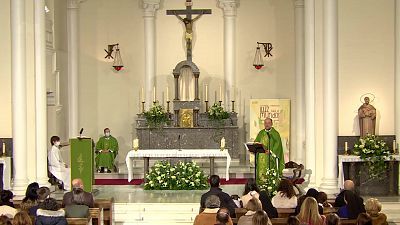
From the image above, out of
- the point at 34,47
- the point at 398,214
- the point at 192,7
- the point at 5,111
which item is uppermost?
the point at 192,7

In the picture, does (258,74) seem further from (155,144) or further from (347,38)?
(347,38)

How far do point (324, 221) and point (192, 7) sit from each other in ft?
46.9

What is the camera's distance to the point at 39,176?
17.3m

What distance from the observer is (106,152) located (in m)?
21.3

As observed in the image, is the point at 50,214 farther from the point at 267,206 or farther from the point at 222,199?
the point at 267,206

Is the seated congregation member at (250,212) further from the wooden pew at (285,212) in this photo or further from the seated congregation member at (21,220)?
the seated congregation member at (21,220)

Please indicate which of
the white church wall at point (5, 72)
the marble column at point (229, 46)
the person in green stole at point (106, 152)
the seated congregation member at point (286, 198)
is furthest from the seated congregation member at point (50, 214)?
the marble column at point (229, 46)

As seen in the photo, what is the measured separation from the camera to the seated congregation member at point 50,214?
423 inches

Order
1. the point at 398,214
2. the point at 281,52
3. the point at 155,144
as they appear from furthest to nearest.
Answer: the point at 281,52, the point at 155,144, the point at 398,214

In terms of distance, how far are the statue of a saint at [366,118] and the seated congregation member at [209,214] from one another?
6988 mm

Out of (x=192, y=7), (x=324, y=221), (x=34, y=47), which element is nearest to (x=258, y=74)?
(x=192, y=7)

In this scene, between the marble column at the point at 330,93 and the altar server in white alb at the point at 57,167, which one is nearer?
the marble column at the point at 330,93

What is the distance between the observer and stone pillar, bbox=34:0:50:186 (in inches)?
680

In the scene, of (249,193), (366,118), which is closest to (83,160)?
(249,193)
